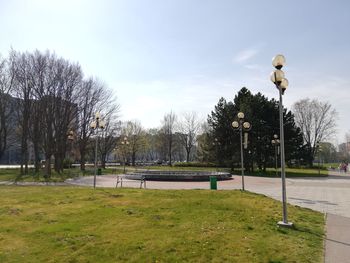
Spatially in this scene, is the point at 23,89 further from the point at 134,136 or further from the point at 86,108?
the point at 134,136

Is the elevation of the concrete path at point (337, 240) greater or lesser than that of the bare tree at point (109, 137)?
lesser

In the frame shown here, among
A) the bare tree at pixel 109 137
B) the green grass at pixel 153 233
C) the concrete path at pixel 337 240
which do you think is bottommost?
the concrete path at pixel 337 240

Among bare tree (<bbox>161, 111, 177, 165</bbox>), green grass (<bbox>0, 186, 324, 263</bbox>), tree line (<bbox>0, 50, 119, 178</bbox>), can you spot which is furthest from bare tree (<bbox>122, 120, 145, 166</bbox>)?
green grass (<bbox>0, 186, 324, 263</bbox>)

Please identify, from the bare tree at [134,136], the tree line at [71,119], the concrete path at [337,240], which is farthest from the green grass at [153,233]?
the bare tree at [134,136]

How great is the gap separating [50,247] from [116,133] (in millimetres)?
58380

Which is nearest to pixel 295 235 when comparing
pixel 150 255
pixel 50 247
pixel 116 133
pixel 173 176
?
pixel 150 255

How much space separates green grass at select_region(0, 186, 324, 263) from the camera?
7090 millimetres

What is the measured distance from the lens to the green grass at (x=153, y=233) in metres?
7.09

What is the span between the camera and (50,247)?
25.0 ft

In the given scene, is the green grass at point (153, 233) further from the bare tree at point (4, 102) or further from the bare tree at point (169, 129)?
the bare tree at point (169, 129)

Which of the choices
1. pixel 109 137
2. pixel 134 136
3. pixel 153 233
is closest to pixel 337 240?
pixel 153 233

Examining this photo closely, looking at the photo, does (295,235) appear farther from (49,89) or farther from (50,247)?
(49,89)

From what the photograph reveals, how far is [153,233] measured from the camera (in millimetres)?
8727

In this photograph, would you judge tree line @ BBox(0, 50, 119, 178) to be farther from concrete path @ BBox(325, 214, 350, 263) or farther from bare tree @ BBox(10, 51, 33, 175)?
concrete path @ BBox(325, 214, 350, 263)
